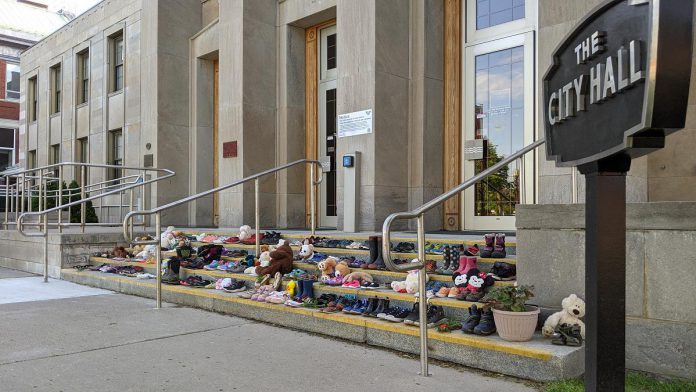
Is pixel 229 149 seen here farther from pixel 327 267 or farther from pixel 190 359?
pixel 190 359

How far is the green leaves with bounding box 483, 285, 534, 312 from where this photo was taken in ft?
14.1

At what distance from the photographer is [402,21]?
9812 mm

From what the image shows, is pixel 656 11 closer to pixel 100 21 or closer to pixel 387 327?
pixel 387 327

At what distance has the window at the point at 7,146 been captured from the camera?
3109 centimetres

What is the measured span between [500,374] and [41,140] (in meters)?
21.6

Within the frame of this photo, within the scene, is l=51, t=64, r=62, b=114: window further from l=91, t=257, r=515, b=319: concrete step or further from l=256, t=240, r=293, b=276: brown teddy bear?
l=256, t=240, r=293, b=276: brown teddy bear

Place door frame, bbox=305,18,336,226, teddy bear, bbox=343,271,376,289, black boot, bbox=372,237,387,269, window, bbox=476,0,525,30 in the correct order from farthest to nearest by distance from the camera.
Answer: door frame, bbox=305,18,336,226 < window, bbox=476,0,525,30 < black boot, bbox=372,237,387,269 < teddy bear, bbox=343,271,376,289

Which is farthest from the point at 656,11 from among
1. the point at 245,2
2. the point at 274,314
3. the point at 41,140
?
the point at 41,140

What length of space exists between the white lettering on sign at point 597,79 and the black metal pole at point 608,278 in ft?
0.77

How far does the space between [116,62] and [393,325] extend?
1543cm

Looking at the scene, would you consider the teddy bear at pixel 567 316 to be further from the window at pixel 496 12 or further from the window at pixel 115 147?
the window at pixel 115 147

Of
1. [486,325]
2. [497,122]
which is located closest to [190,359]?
[486,325]

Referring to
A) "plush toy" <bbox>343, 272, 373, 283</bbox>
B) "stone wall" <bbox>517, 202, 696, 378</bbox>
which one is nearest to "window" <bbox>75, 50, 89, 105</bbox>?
"plush toy" <bbox>343, 272, 373, 283</bbox>

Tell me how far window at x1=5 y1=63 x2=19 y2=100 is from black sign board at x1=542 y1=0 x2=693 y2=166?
117 ft
